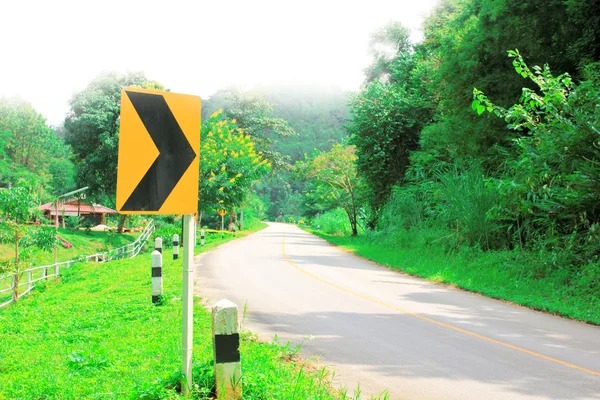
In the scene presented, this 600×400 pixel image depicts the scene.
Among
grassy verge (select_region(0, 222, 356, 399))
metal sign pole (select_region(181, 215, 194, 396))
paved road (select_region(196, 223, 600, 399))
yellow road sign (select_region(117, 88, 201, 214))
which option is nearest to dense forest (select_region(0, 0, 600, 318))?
paved road (select_region(196, 223, 600, 399))

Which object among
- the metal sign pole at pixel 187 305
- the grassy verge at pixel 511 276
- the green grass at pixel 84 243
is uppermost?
the metal sign pole at pixel 187 305

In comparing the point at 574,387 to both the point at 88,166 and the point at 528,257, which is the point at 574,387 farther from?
the point at 88,166

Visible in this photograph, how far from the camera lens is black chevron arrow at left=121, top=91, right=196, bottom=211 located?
3.49 metres

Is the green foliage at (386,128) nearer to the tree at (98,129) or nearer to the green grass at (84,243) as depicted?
the tree at (98,129)

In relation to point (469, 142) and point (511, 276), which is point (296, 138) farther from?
point (511, 276)

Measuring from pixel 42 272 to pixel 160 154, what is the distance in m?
18.9

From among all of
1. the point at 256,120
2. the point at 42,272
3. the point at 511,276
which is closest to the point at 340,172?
the point at 256,120

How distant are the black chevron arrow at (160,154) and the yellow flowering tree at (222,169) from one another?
2406 centimetres

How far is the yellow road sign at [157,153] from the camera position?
3.46m

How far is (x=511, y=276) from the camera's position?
39.3 ft

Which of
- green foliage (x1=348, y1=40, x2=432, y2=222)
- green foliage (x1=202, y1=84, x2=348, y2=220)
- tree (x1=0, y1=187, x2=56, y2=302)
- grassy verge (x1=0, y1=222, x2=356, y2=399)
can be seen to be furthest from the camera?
green foliage (x1=202, y1=84, x2=348, y2=220)

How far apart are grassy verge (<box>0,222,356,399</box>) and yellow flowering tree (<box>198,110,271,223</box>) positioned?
19.0 metres

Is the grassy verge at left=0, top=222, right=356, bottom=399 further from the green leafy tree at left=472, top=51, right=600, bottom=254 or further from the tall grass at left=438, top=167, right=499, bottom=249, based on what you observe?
the tall grass at left=438, top=167, right=499, bottom=249

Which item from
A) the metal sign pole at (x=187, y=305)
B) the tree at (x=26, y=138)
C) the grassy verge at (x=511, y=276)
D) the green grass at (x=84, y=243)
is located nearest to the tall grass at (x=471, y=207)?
the grassy verge at (x=511, y=276)
